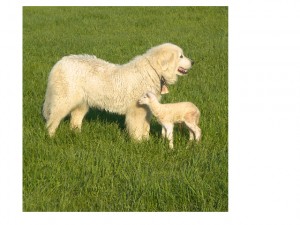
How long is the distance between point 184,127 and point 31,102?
3372mm

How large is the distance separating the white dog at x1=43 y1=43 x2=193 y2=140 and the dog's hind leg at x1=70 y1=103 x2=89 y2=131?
0.96 feet

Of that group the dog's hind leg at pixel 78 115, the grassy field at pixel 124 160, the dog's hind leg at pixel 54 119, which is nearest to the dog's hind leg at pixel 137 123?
the grassy field at pixel 124 160

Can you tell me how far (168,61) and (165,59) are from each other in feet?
0.20

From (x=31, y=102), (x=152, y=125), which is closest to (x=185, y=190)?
(x=152, y=125)

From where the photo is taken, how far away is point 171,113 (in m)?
7.17

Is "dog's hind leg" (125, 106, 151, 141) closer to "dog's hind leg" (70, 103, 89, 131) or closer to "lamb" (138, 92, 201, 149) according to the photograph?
"lamb" (138, 92, 201, 149)

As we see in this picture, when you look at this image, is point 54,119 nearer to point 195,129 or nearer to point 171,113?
point 171,113

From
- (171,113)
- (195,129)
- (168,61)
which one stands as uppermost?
(168,61)

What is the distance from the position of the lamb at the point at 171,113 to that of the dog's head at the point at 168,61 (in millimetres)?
554

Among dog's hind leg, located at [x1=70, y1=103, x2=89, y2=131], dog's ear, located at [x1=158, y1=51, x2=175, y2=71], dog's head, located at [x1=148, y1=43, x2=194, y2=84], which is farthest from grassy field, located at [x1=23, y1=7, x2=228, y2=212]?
dog's ear, located at [x1=158, y1=51, x2=175, y2=71]

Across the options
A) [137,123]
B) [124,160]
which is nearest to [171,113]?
[137,123]

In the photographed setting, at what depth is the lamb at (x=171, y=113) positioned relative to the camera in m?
7.18

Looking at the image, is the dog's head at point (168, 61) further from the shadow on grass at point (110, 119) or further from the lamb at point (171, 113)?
the shadow on grass at point (110, 119)

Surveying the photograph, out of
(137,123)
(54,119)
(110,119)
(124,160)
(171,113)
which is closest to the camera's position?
(124,160)
